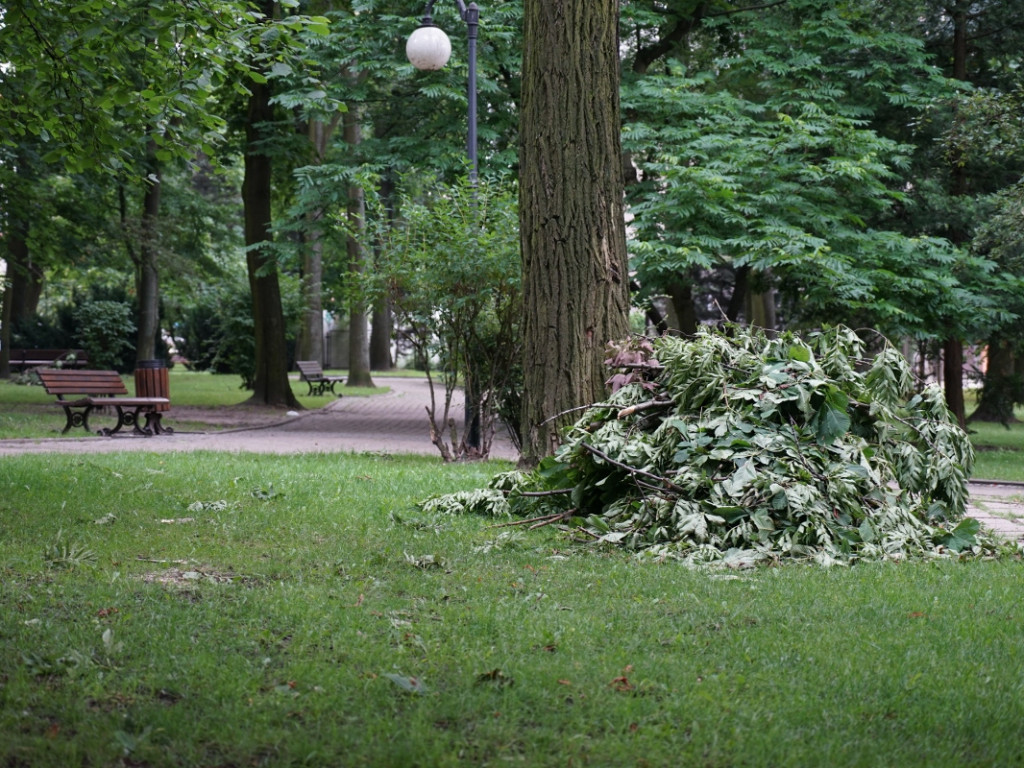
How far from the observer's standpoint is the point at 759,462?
→ 6.96 m

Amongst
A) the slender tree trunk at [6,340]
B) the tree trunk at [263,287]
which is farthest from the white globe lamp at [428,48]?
the slender tree trunk at [6,340]

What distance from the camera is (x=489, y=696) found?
153 inches

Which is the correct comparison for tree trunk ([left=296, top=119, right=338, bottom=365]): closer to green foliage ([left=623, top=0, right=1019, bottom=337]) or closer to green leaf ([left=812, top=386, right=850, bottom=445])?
green foliage ([left=623, top=0, right=1019, bottom=337])

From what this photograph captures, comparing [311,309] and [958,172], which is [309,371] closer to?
[311,309]

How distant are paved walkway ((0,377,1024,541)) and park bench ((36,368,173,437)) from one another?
0.51 m

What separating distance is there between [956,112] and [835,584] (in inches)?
473

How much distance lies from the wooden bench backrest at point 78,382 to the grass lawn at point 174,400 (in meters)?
0.61

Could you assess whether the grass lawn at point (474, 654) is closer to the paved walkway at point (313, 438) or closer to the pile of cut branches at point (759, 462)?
the pile of cut branches at point (759, 462)

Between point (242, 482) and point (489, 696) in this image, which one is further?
point (242, 482)

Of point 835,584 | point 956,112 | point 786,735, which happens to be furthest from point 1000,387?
point 786,735

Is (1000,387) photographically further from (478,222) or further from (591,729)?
(591,729)

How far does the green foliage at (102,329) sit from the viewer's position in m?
33.6

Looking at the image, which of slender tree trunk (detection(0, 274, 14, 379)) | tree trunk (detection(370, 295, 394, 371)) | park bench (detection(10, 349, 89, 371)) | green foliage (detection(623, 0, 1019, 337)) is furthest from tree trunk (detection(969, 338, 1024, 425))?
slender tree trunk (detection(0, 274, 14, 379))

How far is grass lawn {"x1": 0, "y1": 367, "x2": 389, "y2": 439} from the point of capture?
1802 centimetres
